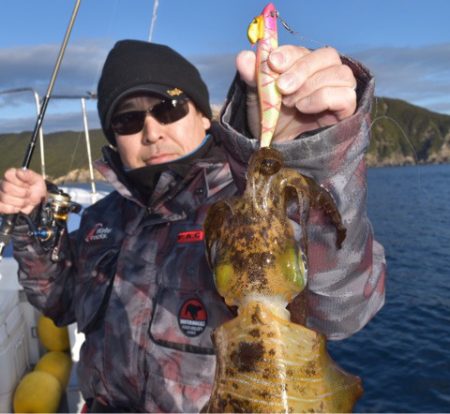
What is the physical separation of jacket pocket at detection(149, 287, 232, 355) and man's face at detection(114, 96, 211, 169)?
4.37 ft

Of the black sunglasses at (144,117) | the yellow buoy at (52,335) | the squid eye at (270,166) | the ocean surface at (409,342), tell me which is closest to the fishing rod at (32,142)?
the black sunglasses at (144,117)

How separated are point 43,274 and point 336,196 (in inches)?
124

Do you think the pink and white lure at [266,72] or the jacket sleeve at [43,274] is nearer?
the pink and white lure at [266,72]

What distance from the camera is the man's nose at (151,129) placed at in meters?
4.38

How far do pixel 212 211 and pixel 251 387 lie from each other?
32.0 inches

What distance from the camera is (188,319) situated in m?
3.69

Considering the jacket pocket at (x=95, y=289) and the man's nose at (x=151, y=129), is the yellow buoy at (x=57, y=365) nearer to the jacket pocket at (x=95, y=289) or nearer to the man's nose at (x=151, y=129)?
the jacket pocket at (x=95, y=289)

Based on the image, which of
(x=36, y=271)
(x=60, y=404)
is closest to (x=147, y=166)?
(x=36, y=271)

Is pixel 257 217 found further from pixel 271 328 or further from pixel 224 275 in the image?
pixel 271 328

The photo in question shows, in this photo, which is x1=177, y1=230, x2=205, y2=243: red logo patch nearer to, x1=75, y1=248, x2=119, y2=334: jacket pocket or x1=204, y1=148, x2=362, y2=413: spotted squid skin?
x1=75, y1=248, x2=119, y2=334: jacket pocket

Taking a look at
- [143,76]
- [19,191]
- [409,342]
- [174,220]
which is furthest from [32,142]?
[409,342]

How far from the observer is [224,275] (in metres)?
2.29

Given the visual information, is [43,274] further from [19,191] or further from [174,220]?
[174,220]

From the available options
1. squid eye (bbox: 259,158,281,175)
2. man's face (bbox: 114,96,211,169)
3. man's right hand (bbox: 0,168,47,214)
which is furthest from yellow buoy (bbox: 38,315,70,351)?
squid eye (bbox: 259,158,281,175)
